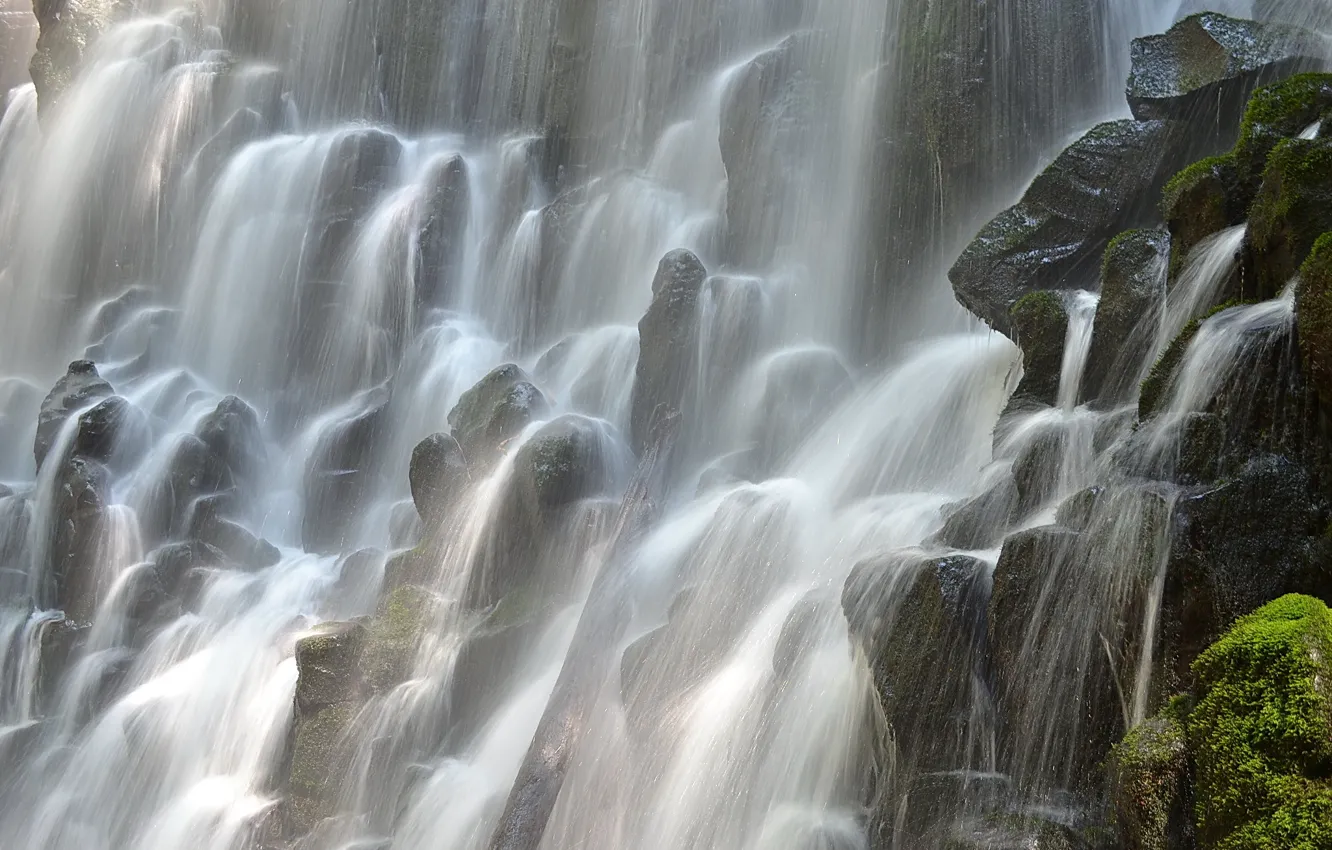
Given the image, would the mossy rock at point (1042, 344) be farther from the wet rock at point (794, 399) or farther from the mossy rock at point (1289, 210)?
the wet rock at point (794, 399)

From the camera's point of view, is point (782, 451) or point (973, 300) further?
point (782, 451)

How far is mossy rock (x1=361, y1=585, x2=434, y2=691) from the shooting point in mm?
12828

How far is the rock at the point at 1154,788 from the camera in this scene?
5.31 metres

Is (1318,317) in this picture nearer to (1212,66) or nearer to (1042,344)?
(1042,344)

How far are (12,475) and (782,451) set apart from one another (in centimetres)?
1813

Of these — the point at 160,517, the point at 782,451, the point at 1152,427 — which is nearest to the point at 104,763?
the point at 160,517

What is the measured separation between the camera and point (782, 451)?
46.3 ft

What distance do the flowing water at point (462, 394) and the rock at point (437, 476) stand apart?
207 millimetres

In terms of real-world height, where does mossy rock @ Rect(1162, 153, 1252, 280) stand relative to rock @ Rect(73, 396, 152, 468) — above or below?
above

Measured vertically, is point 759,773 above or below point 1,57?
below

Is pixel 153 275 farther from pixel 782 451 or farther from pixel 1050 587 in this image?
pixel 1050 587

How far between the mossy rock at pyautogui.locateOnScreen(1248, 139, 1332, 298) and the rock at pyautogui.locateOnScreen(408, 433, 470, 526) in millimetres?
9119

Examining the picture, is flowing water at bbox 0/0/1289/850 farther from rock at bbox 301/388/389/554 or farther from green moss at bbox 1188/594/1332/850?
green moss at bbox 1188/594/1332/850

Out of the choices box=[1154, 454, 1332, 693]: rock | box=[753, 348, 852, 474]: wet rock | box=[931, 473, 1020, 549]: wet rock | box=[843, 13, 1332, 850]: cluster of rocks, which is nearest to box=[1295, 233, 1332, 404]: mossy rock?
box=[843, 13, 1332, 850]: cluster of rocks
